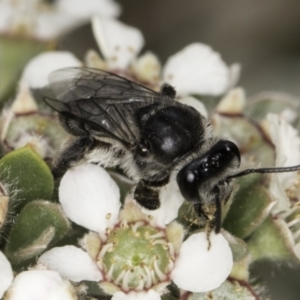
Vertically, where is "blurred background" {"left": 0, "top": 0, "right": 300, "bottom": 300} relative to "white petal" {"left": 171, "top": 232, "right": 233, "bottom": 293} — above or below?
below

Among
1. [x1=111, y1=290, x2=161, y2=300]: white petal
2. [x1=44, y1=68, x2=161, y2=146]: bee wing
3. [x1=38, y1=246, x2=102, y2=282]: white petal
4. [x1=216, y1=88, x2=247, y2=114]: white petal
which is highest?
[x1=44, y1=68, x2=161, y2=146]: bee wing

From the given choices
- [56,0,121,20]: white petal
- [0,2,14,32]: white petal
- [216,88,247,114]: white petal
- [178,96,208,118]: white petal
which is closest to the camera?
[178,96,208,118]: white petal

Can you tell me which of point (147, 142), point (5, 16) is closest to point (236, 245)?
point (147, 142)

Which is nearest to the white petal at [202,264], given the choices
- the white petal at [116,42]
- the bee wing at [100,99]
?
the bee wing at [100,99]

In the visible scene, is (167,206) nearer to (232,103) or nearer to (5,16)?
(232,103)

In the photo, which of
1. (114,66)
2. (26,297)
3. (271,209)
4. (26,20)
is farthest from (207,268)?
(26,20)

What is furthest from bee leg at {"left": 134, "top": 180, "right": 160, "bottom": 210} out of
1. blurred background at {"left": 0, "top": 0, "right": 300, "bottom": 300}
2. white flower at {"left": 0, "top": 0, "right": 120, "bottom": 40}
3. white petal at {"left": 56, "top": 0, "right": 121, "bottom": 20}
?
blurred background at {"left": 0, "top": 0, "right": 300, "bottom": 300}

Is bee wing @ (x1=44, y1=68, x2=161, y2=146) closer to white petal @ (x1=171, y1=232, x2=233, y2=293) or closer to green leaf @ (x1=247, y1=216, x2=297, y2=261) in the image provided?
white petal @ (x1=171, y1=232, x2=233, y2=293)
